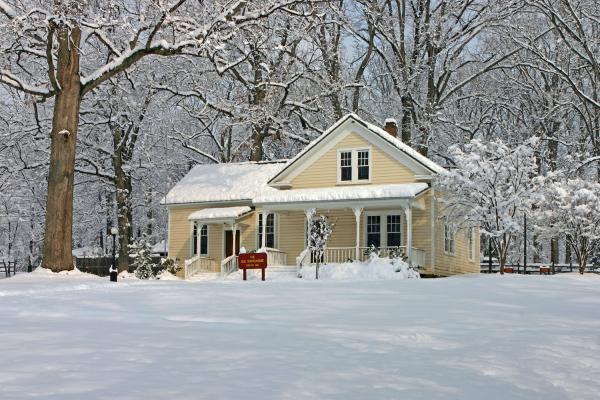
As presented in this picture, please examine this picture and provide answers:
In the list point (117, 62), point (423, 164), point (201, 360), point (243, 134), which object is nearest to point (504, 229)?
point (423, 164)

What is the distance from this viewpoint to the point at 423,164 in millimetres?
27641

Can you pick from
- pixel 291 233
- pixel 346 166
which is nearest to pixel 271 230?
pixel 291 233

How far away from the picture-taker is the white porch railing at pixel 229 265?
1176 inches

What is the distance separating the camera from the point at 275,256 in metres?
29.7

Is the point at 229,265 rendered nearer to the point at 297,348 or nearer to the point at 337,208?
the point at 337,208

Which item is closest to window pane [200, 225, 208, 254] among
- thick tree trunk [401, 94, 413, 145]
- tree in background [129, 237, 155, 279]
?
tree in background [129, 237, 155, 279]

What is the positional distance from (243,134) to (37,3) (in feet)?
81.4

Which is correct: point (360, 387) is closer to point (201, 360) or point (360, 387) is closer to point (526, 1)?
point (201, 360)

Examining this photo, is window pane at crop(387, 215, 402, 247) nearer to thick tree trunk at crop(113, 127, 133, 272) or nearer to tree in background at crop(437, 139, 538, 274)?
tree in background at crop(437, 139, 538, 274)

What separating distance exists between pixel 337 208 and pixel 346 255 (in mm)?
1903

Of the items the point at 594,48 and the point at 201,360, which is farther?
the point at 594,48

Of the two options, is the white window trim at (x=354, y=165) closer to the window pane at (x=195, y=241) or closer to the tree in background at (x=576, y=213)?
the tree in background at (x=576, y=213)

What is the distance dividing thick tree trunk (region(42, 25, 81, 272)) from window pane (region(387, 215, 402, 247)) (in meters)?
12.8

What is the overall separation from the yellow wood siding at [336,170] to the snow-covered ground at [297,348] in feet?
49.3
